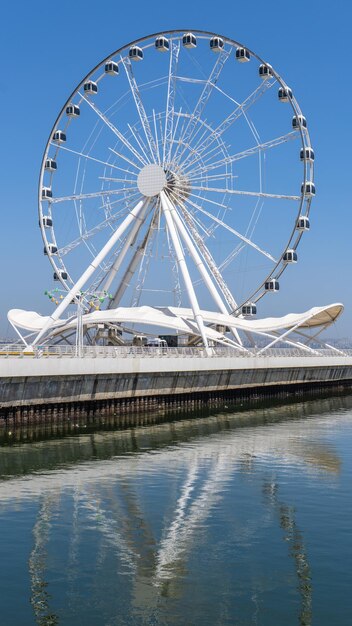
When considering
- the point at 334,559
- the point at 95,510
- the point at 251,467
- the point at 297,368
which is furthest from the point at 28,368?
the point at 297,368

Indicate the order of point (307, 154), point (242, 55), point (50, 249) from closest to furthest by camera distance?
point (242, 55) → point (307, 154) → point (50, 249)

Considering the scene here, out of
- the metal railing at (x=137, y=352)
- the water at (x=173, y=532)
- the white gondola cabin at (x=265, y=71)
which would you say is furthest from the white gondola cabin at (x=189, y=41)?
the water at (x=173, y=532)

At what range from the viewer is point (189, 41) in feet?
215

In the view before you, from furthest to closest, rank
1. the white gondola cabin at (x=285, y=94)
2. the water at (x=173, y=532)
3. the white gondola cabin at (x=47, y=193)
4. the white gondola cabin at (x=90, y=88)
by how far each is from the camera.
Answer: the white gondola cabin at (x=47, y=193) → the white gondola cabin at (x=90, y=88) → the white gondola cabin at (x=285, y=94) → the water at (x=173, y=532)

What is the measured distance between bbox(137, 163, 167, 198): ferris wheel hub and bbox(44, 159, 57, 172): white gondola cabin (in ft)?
30.9

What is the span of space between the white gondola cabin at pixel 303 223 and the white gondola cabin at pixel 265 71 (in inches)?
504

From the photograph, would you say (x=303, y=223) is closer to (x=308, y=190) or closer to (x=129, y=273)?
(x=308, y=190)

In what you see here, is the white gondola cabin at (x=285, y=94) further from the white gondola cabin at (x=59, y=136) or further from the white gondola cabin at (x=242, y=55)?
the white gondola cabin at (x=59, y=136)

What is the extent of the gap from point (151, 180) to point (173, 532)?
45882mm

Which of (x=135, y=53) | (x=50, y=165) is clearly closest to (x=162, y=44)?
(x=135, y=53)

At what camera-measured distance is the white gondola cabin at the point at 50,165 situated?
68875mm

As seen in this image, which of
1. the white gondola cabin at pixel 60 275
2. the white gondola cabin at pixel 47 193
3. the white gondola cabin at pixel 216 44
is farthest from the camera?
the white gondola cabin at pixel 47 193

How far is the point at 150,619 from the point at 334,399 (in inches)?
2369

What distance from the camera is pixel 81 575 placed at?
62.5ft
